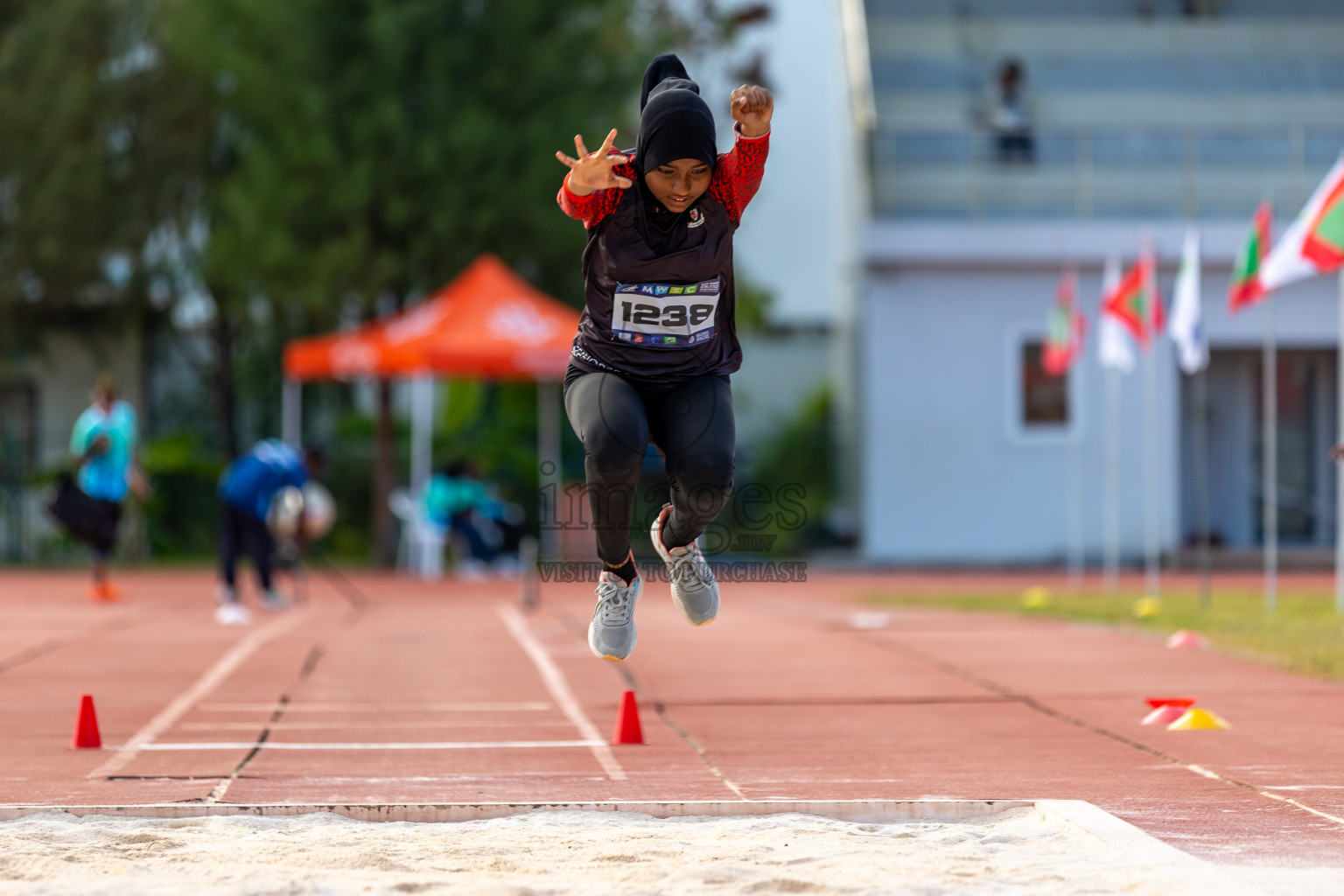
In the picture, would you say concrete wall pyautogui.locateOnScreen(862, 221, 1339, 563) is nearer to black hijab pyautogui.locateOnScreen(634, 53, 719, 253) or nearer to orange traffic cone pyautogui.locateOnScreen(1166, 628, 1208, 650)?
orange traffic cone pyautogui.locateOnScreen(1166, 628, 1208, 650)

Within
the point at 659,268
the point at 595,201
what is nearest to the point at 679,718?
the point at 659,268

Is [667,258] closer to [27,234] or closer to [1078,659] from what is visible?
[1078,659]

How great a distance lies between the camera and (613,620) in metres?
6.20

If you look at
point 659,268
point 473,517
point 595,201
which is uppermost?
point 595,201

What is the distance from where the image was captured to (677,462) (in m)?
6.05

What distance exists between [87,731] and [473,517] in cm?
1357

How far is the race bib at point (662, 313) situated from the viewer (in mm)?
5996

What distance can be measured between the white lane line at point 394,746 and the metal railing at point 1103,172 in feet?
50.9

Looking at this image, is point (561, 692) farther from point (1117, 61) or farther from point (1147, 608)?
point (1117, 61)

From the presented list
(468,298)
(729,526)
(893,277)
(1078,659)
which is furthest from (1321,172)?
(1078,659)

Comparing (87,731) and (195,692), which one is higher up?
(87,731)

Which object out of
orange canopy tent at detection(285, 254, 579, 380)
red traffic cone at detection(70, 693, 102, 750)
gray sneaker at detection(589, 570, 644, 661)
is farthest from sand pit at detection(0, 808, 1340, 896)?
orange canopy tent at detection(285, 254, 579, 380)

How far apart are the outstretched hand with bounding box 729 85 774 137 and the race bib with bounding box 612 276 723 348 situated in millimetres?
562

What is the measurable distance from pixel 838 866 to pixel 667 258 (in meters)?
2.26
